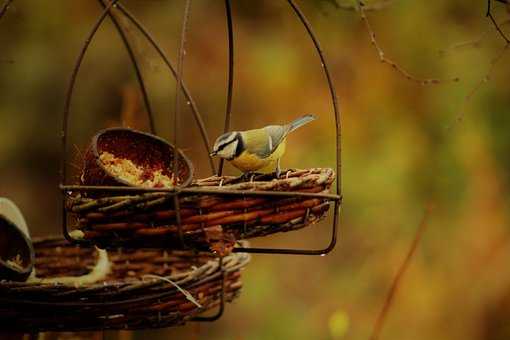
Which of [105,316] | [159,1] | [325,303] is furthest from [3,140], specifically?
[105,316]

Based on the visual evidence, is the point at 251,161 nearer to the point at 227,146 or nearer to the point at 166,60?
the point at 227,146

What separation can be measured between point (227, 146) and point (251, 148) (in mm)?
64

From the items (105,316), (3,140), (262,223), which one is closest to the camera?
(262,223)

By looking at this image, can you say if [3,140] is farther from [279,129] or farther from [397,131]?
[279,129]

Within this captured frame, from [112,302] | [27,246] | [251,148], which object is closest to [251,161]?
[251,148]

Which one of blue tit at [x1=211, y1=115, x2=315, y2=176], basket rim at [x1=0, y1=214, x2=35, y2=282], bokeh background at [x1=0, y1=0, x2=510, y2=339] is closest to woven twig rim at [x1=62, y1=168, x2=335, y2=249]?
blue tit at [x1=211, y1=115, x2=315, y2=176]

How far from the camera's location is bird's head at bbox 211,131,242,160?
176 centimetres

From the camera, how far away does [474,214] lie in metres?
3.75

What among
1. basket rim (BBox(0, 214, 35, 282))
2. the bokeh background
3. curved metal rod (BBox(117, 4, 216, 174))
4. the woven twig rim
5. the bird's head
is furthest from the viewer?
the bokeh background

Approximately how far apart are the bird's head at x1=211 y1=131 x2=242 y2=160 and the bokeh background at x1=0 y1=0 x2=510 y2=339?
72.1 inches

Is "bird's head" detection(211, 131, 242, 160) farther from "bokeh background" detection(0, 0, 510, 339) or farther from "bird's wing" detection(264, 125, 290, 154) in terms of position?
"bokeh background" detection(0, 0, 510, 339)

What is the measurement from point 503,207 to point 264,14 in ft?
4.70

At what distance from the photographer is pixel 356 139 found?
3.76 meters

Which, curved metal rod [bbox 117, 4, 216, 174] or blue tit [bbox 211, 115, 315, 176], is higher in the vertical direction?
curved metal rod [bbox 117, 4, 216, 174]
